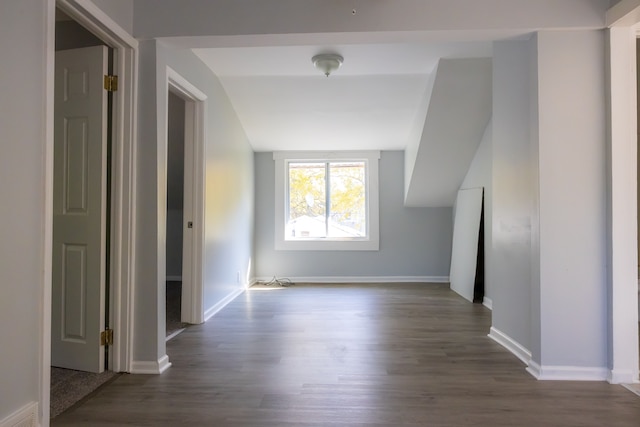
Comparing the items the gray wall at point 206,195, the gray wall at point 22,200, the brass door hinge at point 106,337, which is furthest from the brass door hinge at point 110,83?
the brass door hinge at point 106,337

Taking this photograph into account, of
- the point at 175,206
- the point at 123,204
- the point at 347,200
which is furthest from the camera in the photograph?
the point at 347,200

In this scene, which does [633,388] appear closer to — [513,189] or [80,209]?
[513,189]

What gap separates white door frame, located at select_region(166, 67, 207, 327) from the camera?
3387mm

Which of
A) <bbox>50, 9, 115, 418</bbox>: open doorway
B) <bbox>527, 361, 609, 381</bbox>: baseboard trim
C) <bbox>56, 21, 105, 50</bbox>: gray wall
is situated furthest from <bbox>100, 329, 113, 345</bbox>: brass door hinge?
<bbox>527, 361, 609, 381</bbox>: baseboard trim

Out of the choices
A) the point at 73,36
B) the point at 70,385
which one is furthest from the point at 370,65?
the point at 70,385

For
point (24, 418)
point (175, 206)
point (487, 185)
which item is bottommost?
point (24, 418)

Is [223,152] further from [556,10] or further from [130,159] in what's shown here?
[556,10]

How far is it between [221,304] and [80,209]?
6.45ft

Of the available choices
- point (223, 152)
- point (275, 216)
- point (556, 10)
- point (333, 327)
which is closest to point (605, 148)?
point (556, 10)

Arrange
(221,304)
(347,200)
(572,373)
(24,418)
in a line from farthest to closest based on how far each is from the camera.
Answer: (347,200) → (221,304) → (572,373) → (24,418)

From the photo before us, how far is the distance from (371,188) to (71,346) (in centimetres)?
413

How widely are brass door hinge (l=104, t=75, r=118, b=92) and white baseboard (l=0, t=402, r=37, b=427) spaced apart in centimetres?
169

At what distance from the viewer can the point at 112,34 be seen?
218cm

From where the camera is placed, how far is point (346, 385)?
7.07ft
